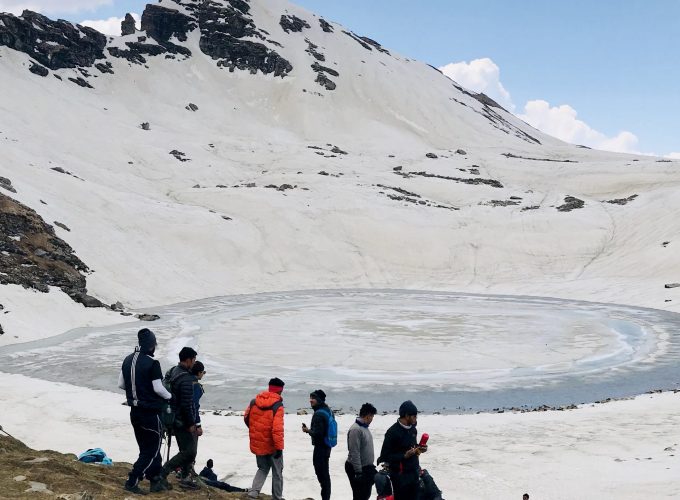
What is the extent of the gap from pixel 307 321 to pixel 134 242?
1967 centimetres

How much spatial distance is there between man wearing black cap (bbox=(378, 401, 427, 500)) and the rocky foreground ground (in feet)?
7.29

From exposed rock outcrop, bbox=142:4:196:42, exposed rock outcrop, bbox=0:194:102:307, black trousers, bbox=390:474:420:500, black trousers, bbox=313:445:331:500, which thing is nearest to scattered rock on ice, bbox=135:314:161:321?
exposed rock outcrop, bbox=0:194:102:307

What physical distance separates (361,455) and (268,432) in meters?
1.20

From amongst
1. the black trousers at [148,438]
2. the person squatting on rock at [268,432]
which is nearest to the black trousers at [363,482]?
the person squatting on rock at [268,432]

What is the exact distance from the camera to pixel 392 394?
1931 centimetres

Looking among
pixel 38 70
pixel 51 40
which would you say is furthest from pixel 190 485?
pixel 51 40

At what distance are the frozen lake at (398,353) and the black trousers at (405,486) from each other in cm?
1034

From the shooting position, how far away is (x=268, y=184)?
76.7 metres

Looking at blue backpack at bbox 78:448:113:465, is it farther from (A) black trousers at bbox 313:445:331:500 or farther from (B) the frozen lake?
(B) the frozen lake

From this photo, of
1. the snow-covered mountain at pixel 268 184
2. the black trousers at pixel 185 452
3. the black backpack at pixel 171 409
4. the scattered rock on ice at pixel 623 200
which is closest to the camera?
the black backpack at pixel 171 409

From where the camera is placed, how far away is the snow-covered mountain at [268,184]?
150 feet

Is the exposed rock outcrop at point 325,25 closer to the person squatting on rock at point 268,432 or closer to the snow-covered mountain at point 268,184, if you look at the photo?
the snow-covered mountain at point 268,184

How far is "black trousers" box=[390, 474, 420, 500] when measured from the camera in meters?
7.20

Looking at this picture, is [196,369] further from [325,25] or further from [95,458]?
[325,25]
